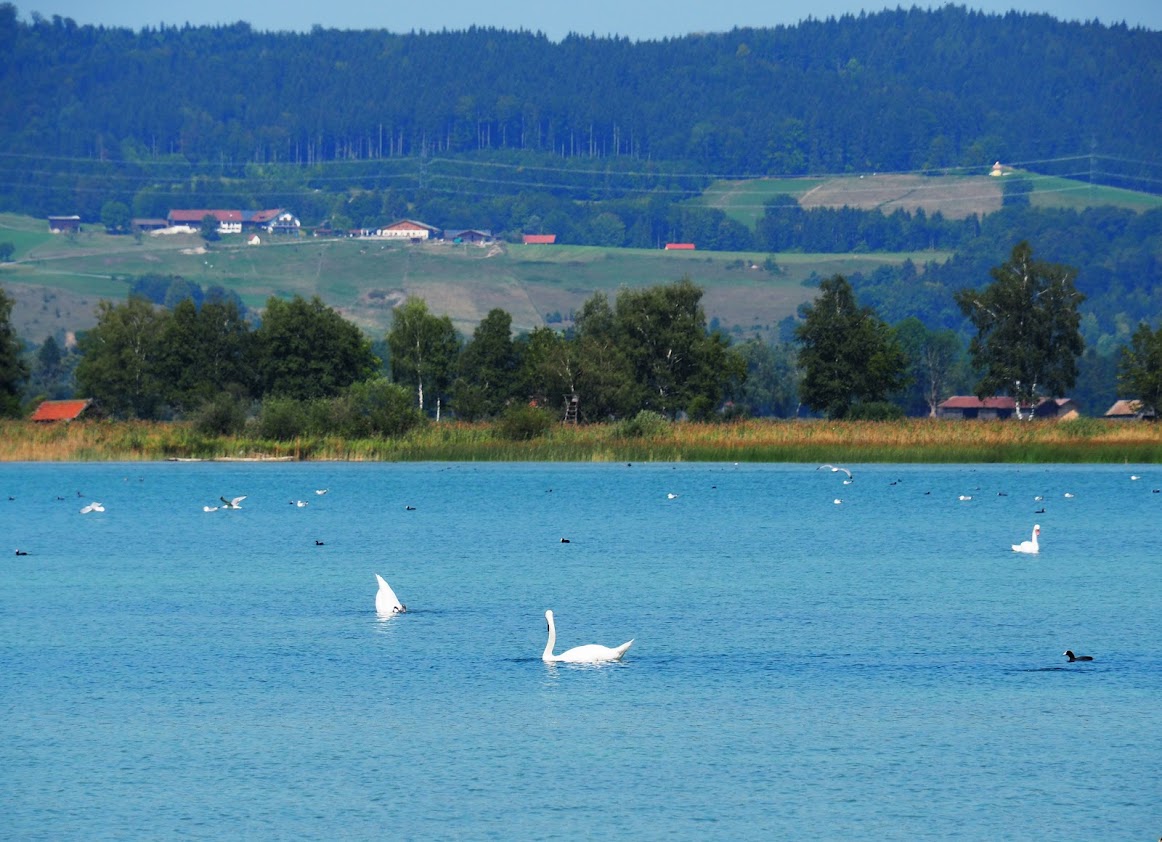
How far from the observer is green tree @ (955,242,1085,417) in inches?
4584

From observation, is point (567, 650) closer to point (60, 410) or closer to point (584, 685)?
point (584, 685)

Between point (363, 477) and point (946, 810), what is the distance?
238 ft

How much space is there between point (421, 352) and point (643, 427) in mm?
31667

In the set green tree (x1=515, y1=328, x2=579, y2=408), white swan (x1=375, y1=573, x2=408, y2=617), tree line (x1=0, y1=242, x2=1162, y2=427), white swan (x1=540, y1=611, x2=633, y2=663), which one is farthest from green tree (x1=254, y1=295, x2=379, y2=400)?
white swan (x1=540, y1=611, x2=633, y2=663)

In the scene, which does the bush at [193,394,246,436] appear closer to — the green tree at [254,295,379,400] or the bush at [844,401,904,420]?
the green tree at [254,295,379,400]

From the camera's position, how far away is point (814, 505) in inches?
2726

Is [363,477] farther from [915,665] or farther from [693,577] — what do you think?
[915,665]

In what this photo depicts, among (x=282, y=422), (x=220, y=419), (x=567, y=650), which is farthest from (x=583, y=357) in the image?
(x=567, y=650)

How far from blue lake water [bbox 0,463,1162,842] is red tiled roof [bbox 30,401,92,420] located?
5568cm

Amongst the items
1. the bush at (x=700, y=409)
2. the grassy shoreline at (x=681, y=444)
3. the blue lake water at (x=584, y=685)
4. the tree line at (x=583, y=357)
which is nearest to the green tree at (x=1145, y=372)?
the tree line at (x=583, y=357)

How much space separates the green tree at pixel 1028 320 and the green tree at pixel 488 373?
29.8 meters

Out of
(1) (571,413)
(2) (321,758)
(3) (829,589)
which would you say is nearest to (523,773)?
(2) (321,758)

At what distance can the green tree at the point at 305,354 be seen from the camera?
111 metres

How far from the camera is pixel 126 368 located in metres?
114
